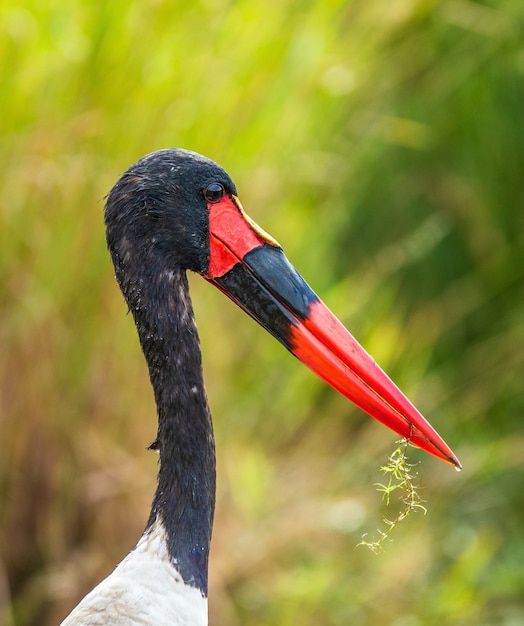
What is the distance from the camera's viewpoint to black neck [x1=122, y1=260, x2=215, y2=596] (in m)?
2.43

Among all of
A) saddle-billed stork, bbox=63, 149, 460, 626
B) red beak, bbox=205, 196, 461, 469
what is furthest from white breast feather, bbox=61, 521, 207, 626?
red beak, bbox=205, 196, 461, 469

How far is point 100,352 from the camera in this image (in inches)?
148

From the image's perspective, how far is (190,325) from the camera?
250cm

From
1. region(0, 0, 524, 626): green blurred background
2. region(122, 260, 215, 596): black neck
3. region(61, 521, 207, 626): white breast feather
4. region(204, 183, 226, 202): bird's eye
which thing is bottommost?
region(61, 521, 207, 626): white breast feather

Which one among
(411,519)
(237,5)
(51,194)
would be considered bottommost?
(411,519)

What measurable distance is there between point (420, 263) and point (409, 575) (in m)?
1.94

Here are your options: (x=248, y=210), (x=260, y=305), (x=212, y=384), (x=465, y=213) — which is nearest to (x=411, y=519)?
(x=212, y=384)

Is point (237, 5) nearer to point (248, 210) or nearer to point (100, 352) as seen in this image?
point (248, 210)

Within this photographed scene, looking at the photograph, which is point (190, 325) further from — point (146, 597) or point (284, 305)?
point (146, 597)

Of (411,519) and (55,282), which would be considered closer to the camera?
(55,282)

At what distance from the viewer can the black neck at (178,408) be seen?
243 centimetres

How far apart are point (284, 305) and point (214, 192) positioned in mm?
280

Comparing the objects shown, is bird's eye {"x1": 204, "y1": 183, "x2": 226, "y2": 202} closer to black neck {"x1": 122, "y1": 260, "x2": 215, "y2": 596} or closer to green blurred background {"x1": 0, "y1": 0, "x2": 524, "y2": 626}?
black neck {"x1": 122, "y1": 260, "x2": 215, "y2": 596}

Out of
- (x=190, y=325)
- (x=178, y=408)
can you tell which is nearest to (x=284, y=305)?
Answer: (x=190, y=325)
